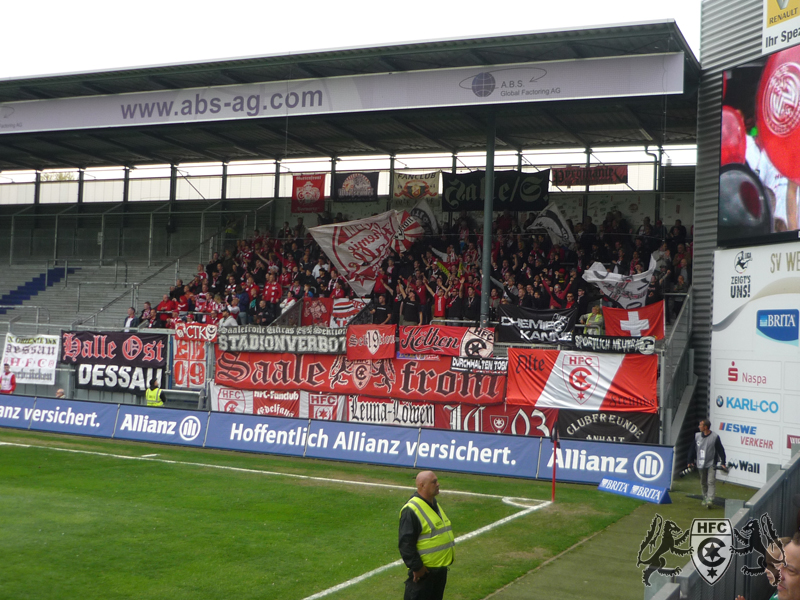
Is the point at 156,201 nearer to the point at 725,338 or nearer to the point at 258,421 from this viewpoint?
the point at 258,421

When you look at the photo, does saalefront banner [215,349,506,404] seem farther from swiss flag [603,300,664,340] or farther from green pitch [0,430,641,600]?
green pitch [0,430,641,600]

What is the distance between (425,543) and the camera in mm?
8109

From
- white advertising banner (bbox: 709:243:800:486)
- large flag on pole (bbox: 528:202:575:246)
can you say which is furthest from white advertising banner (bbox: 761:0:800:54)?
large flag on pole (bbox: 528:202:575:246)

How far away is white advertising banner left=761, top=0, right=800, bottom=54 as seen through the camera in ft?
63.4

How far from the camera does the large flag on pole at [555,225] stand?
28.2m

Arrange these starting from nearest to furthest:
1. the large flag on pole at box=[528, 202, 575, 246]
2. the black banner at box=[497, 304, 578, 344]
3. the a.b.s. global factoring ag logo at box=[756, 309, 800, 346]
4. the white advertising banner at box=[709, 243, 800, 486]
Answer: the a.b.s. global factoring ag logo at box=[756, 309, 800, 346], the white advertising banner at box=[709, 243, 800, 486], the black banner at box=[497, 304, 578, 344], the large flag on pole at box=[528, 202, 575, 246]

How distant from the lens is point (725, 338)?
68.5 feet

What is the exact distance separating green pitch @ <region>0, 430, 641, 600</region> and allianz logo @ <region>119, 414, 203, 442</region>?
196 centimetres

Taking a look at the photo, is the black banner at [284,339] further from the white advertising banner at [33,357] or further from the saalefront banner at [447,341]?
the white advertising banner at [33,357]

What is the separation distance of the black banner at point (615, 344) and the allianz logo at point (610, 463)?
3422mm

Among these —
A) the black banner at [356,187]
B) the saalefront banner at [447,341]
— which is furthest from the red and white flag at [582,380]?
the black banner at [356,187]

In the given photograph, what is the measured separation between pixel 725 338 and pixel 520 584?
40.1 ft

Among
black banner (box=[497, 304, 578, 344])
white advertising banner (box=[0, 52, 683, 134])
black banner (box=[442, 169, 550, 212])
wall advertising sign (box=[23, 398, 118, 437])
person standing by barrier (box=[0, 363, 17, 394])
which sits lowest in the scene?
wall advertising sign (box=[23, 398, 118, 437])

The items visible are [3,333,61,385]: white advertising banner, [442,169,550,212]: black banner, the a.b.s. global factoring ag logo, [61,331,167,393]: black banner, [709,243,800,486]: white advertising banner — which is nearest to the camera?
the a.b.s. global factoring ag logo
